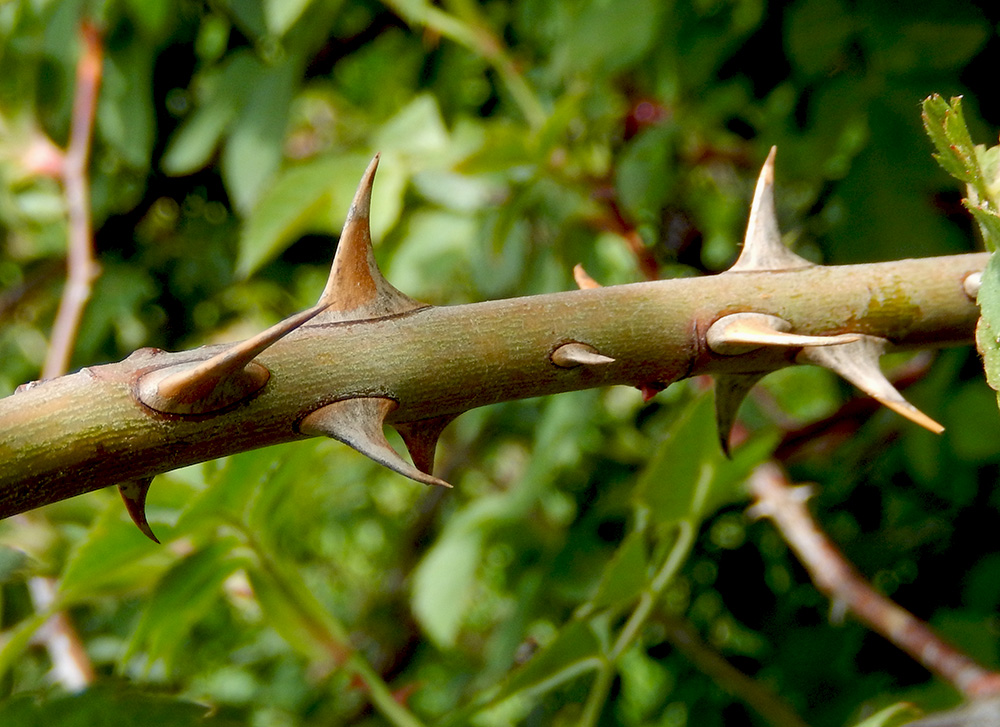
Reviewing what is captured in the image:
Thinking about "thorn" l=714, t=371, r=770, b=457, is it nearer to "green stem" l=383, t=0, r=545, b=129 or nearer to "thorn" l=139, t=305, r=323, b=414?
"thorn" l=139, t=305, r=323, b=414

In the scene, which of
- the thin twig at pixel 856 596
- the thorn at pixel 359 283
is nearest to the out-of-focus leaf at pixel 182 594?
the thorn at pixel 359 283

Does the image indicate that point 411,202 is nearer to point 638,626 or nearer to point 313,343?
point 638,626

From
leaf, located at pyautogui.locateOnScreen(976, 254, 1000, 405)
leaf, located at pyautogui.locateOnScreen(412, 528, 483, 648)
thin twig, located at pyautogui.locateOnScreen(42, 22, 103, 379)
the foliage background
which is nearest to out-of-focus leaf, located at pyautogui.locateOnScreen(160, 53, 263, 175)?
the foliage background

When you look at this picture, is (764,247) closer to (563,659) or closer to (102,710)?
(563,659)

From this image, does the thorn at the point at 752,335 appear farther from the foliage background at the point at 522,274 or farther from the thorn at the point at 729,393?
the foliage background at the point at 522,274

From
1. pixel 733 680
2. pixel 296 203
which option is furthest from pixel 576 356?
pixel 296 203

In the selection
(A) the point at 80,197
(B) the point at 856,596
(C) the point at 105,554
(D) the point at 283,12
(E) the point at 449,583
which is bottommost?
(E) the point at 449,583
